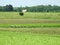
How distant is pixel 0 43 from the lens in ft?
61.3

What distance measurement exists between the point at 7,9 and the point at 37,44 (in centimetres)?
12481

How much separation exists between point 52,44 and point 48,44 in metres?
0.37

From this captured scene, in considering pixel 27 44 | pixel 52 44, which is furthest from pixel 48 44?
pixel 27 44

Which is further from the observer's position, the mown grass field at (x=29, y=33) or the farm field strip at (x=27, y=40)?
the mown grass field at (x=29, y=33)

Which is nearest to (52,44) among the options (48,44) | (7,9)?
(48,44)

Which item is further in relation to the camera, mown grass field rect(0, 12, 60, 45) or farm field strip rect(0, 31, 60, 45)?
mown grass field rect(0, 12, 60, 45)

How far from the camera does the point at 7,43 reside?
1881cm

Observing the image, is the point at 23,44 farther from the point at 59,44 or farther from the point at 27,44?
the point at 59,44

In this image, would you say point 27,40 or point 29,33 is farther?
point 29,33

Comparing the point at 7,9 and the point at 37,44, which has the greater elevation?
the point at 37,44

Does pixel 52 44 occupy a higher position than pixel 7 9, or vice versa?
pixel 52 44

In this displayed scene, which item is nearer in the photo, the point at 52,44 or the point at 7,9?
the point at 52,44

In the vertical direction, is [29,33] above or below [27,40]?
below

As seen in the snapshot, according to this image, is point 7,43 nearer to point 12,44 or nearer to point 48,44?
point 12,44
